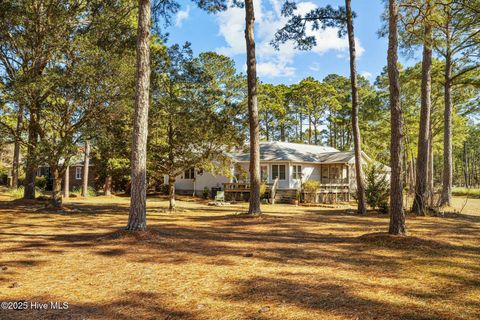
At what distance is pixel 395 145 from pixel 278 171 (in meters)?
19.3

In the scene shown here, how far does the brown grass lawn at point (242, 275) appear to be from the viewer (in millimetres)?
4105

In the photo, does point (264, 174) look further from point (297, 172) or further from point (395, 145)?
point (395, 145)

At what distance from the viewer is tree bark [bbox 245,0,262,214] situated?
14.1 meters

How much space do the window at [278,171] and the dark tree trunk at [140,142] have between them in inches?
774

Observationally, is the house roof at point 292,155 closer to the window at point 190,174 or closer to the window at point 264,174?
the window at point 264,174

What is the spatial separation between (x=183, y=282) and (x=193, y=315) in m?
1.32

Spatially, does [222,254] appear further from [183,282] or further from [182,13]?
[182,13]

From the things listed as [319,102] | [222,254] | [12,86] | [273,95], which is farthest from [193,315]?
[319,102]

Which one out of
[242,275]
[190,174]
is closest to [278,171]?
[190,174]

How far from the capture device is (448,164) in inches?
799

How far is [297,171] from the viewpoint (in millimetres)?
28766

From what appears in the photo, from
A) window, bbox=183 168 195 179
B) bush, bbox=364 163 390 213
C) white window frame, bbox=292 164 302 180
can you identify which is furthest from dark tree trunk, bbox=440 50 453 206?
window, bbox=183 168 195 179

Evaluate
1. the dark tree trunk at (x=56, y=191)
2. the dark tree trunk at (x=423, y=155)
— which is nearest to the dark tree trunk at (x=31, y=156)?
the dark tree trunk at (x=56, y=191)

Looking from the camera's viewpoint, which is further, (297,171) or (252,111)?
(297,171)
